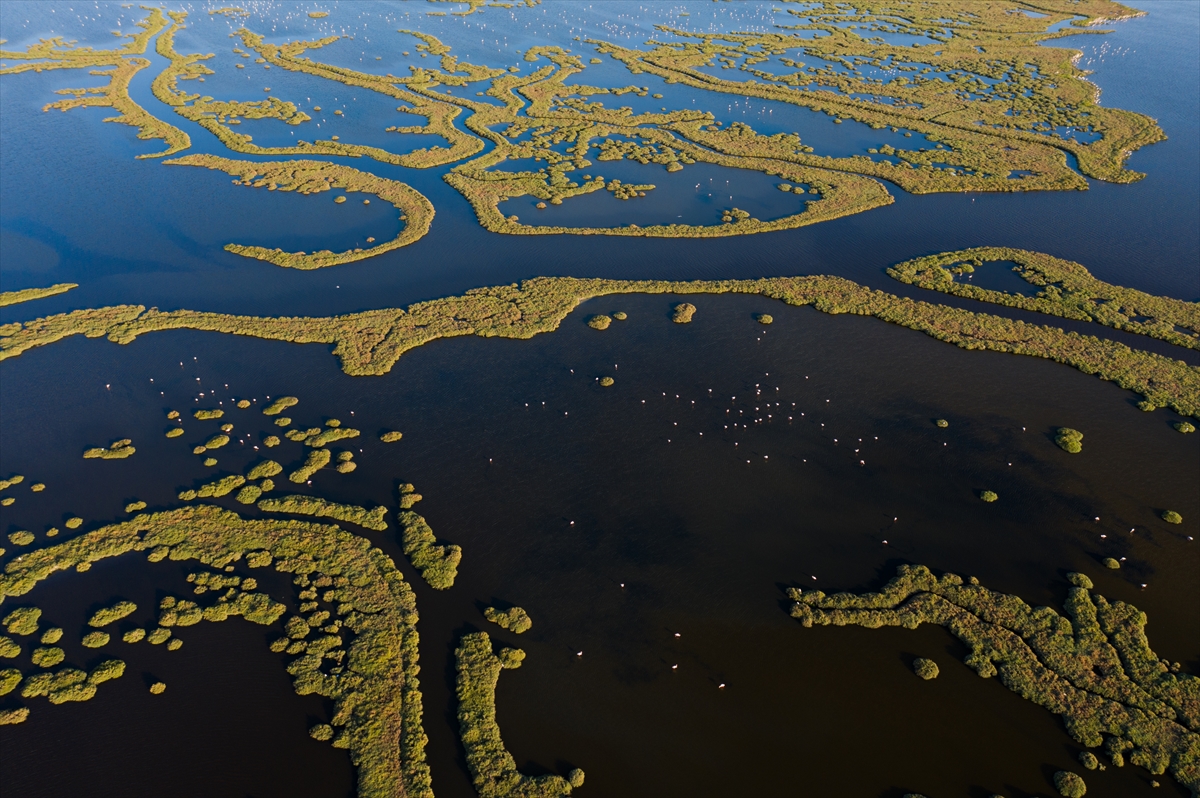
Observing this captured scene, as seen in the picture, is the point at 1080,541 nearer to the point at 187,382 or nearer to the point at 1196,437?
the point at 1196,437

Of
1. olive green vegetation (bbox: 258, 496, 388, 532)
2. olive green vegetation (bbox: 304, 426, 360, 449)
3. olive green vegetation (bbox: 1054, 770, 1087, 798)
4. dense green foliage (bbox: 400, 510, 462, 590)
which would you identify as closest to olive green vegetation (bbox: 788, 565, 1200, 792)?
olive green vegetation (bbox: 1054, 770, 1087, 798)

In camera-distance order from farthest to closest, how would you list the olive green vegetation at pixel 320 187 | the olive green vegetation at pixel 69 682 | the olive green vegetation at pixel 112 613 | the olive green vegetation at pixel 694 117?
the olive green vegetation at pixel 694 117, the olive green vegetation at pixel 320 187, the olive green vegetation at pixel 112 613, the olive green vegetation at pixel 69 682

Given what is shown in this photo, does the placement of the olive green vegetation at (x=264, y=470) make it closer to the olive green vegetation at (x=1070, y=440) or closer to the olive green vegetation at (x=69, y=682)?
the olive green vegetation at (x=69, y=682)

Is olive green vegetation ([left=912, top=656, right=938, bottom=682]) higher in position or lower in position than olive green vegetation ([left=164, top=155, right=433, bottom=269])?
lower

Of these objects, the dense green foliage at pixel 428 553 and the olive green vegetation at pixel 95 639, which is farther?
the dense green foliage at pixel 428 553

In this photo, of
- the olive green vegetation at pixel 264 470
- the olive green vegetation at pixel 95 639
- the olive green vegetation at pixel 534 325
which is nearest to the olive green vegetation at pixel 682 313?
the olive green vegetation at pixel 534 325

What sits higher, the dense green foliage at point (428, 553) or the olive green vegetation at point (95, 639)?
the dense green foliage at point (428, 553)

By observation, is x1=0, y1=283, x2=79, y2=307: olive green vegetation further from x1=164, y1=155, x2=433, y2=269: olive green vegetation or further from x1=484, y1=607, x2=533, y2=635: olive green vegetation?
x1=484, y1=607, x2=533, y2=635: olive green vegetation
